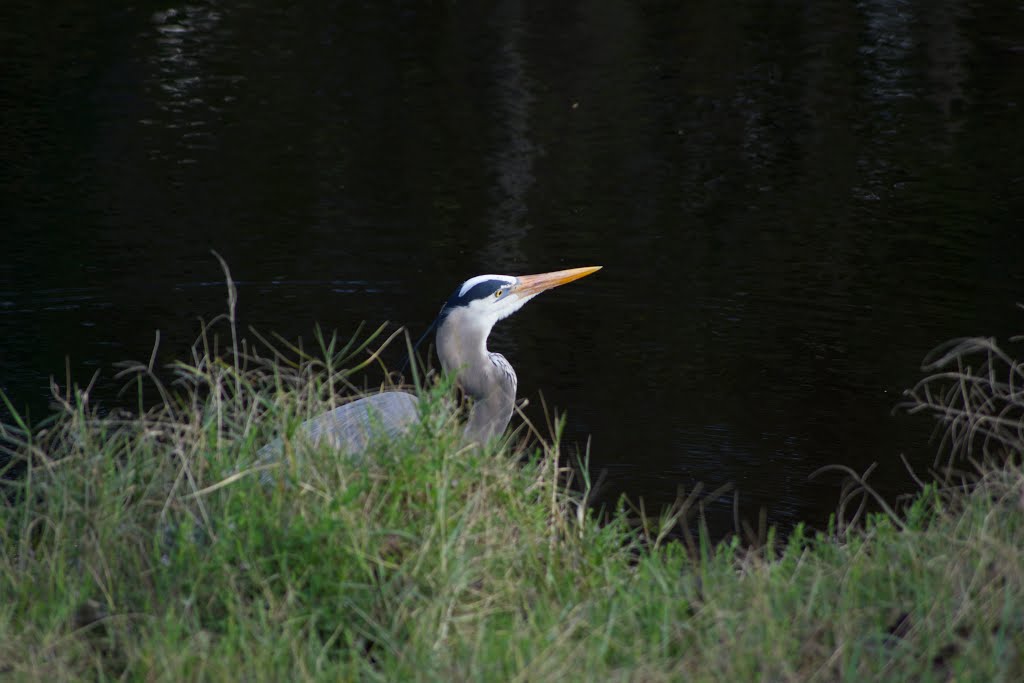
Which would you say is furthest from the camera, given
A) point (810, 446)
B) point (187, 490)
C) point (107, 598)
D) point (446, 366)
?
point (810, 446)

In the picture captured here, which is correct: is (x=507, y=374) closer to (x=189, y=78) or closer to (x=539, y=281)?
(x=539, y=281)

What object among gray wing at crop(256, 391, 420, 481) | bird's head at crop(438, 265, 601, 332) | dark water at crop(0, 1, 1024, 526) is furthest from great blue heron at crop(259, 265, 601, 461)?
dark water at crop(0, 1, 1024, 526)

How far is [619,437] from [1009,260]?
3046 millimetres

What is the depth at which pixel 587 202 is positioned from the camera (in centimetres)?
877

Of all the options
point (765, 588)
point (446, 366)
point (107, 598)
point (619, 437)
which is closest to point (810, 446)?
point (619, 437)

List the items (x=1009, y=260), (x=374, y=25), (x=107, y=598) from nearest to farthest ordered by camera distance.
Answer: (x=107, y=598)
(x=1009, y=260)
(x=374, y=25)

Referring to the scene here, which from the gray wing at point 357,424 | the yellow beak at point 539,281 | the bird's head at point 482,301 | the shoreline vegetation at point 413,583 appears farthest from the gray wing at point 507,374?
the shoreline vegetation at point 413,583

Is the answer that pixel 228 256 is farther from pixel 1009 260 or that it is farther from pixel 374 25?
pixel 374 25

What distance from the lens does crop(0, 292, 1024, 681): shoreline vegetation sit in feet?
10.2

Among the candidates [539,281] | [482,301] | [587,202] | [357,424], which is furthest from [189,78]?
[357,424]

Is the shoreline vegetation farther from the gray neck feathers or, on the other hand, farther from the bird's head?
the bird's head

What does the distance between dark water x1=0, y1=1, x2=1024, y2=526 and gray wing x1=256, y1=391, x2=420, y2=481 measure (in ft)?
4.11

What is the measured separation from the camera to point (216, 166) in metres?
9.45

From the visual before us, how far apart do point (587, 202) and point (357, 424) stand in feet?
16.1
